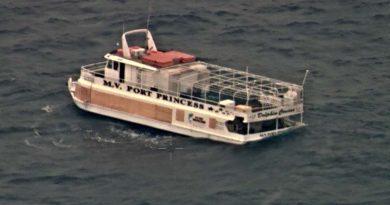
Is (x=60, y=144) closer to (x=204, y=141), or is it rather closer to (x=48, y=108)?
(x=48, y=108)

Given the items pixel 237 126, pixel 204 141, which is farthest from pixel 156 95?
pixel 237 126

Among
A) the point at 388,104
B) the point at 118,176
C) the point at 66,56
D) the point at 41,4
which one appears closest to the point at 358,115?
the point at 388,104

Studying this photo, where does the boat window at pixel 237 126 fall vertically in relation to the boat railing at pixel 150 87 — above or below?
below

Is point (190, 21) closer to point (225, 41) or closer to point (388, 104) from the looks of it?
point (225, 41)

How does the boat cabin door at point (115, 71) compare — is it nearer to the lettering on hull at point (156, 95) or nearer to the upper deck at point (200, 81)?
the upper deck at point (200, 81)

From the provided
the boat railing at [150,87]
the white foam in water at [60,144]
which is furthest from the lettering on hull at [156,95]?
the white foam in water at [60,144]

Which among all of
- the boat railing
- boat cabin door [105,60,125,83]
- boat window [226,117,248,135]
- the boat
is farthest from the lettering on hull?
boat window [226,117,248,135]
